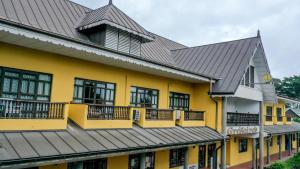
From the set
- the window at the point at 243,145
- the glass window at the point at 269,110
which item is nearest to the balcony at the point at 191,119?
the window at the point at 243,145

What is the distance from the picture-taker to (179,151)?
59.0 feet

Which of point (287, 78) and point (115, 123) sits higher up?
point (287, 78)

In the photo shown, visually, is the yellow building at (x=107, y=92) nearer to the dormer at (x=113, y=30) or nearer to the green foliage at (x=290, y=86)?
the dormer at (x=113, y=30)

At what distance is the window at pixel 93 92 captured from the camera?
12750mm

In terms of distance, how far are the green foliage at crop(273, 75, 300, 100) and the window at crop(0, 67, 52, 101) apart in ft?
205

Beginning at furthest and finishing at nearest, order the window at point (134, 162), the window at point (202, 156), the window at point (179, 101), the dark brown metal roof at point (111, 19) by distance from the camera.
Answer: the window at point (202, 156) → the window at point (179, 101) → the window at point (134, 162) → the dark brown metal roof at point (111, 19)

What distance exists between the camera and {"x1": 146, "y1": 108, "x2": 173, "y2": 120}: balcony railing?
1412 cm

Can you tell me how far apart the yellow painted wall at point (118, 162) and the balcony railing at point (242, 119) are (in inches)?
313

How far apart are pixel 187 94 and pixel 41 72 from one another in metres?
11.0

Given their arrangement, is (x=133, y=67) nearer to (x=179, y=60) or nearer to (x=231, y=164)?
(x=179, y=60)

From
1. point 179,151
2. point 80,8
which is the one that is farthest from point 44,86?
point 179,151

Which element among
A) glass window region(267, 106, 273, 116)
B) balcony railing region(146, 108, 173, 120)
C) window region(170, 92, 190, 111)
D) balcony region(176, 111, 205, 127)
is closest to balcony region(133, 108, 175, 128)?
balcony railing region(146, 108, 173, 120)

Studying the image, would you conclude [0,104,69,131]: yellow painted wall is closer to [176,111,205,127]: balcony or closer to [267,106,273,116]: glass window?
[176,111,205,127]: balcony

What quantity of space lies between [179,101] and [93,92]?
747 cm
